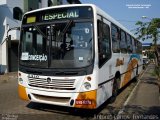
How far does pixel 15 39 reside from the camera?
25406 millimetres

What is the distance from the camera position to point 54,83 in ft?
24.2

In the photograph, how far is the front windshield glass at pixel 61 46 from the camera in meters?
7.29

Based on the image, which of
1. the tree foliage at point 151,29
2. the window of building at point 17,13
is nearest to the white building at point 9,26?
the window of building at point 17,13

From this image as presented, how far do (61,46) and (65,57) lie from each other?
337 mm

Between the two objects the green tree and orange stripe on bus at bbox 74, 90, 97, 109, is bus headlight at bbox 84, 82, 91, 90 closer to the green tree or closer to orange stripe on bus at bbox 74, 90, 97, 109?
orange stripe on bus at bbox 74, 90, 97, 109

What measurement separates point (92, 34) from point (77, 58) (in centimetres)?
75

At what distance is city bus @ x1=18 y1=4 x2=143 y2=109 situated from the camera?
7176 millimetres

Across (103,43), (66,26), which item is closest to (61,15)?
(66,26)

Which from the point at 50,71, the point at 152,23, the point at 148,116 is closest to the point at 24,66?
the point at 50,71

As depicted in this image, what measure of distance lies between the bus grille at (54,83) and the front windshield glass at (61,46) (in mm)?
386

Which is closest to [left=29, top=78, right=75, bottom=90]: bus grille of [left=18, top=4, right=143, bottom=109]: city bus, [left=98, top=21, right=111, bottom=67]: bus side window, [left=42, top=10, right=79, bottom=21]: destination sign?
[left=18, top=4, right=143, bottom=109]: city bus

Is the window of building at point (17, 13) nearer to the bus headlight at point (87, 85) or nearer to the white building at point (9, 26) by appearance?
the white building at point (9, 26)

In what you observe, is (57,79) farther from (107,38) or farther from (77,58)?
(107,38)

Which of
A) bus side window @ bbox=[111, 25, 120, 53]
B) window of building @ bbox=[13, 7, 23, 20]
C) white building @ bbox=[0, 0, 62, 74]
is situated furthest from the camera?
window of building @ bbox=[13, 7, 23, 20]
